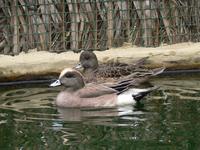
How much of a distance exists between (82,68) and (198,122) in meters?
2.91

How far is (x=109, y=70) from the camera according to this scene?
1006 cm

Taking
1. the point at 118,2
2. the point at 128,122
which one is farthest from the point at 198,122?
the point at 118,2

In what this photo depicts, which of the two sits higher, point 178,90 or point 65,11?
point 65,11

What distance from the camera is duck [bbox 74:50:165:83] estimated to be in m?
9.88

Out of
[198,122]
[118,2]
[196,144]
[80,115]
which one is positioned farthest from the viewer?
[118,2]

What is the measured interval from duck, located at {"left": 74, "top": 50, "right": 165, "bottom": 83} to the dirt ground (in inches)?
14.6

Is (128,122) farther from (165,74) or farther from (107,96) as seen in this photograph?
(165,74)

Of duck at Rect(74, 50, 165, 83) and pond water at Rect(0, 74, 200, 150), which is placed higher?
duck at Rect(74, 50, 165, 83)

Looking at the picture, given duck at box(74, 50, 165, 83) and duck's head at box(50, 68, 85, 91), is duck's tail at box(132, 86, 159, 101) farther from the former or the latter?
duck's head at box(50, 68, 85, 91)

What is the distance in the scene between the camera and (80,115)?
8.91m

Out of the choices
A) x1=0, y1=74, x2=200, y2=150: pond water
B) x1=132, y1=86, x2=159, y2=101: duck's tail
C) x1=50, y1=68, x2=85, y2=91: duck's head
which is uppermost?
x1=50, y1=68, x2=85, y2=91: duck's head

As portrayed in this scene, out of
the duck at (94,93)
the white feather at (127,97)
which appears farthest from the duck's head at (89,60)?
the white feather at (127,97)

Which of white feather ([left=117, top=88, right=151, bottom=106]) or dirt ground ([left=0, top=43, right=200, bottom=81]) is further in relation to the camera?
dirt ground ([left=0, top=43, right=200, bottom=81])

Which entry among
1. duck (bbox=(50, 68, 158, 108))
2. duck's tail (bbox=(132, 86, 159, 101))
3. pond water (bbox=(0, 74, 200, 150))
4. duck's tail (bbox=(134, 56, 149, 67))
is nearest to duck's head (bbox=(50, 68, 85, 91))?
duck (bbox=(50, 68, 158, 108))
